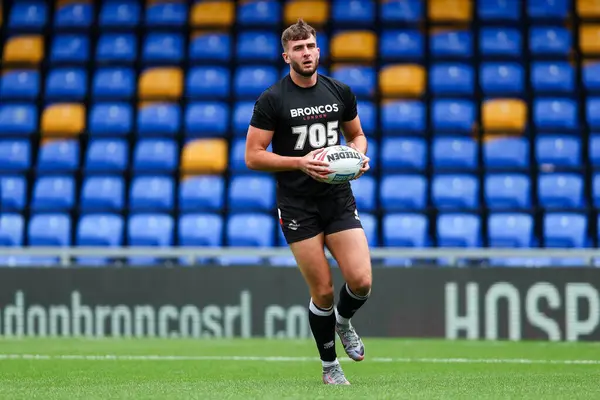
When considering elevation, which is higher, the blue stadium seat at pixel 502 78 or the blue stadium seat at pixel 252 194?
the blue stadium seat at pixel 502 78

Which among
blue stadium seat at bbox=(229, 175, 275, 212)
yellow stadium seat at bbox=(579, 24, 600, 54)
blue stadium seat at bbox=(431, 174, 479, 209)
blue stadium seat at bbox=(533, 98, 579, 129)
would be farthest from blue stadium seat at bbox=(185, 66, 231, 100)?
yellow stadium seat at bbox=(579, 24, 600, 54)

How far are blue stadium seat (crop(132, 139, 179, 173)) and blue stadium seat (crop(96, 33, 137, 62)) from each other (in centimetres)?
174

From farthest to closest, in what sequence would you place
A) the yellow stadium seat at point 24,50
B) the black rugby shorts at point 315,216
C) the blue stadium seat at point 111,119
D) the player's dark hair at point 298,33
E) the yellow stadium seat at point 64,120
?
the yellow stadium seat at point 24,50 → the yellow stadium seat at point 64,120 → the blue stadium seat at point 111,119 → the black rugby shorts at point 315,216 → the player's dark hair at point 298,33

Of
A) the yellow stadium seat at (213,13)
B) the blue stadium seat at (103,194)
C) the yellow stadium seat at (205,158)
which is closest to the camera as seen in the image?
the blue stadium seat at (103,194)

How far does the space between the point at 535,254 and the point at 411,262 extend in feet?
5.17

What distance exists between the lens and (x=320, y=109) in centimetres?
644

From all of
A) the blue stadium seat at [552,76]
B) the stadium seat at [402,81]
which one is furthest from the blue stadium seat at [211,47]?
the blue stadium seat at [552,76]

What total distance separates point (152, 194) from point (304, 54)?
751cm

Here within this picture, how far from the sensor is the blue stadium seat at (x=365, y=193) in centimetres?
1309

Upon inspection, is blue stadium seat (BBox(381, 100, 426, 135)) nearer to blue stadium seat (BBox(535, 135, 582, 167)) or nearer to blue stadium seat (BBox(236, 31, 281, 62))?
blue stadium seat (BBox(535, 135, 582, 167))

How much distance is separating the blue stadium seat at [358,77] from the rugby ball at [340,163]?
828 cm

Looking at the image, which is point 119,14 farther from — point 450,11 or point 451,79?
point 451,79

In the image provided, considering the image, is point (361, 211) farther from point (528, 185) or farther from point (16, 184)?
point (16, 184)

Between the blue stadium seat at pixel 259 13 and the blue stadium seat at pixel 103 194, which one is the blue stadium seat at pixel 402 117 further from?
the blue stadium seat at pixel 103 194
